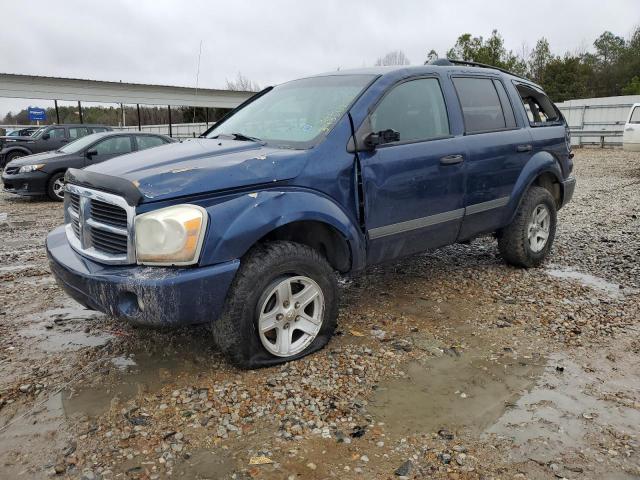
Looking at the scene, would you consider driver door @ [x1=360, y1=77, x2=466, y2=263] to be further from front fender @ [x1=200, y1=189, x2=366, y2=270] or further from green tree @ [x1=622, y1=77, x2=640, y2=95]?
green tree @ [x1=622, y1=77, x2=640, y2=95]

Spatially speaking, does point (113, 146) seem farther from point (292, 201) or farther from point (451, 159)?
point (292, 201)

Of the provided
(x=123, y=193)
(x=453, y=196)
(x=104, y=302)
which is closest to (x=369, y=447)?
(x=104, y=302)

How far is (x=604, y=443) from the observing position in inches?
98.7

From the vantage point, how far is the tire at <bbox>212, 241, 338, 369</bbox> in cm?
296

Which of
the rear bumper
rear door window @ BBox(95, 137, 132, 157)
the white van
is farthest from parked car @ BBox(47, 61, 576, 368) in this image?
the white van

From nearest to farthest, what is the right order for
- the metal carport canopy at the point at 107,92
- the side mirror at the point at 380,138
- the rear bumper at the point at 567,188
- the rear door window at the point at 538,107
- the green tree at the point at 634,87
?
the side mirror at the point at 380,138
the rear door window at the point at 538,107
the rear bumper at the point at 567,188
the metal carport canopy at the point at 107,92
the green tree at the point at 634,87

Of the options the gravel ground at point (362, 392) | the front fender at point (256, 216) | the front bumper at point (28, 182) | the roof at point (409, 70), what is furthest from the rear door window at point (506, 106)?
the front bumper at point (28, 182)

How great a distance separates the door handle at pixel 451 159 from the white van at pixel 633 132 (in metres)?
12.9


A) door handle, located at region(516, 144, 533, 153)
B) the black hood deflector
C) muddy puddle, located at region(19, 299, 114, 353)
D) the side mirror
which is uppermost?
the side mirror

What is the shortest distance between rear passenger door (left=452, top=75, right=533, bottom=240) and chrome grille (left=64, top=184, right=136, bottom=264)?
2.73m

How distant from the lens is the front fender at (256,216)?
281 cm

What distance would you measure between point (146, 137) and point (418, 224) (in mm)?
9142

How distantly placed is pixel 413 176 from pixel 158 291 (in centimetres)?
205

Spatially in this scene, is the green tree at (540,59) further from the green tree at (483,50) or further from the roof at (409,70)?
the roof at (409,70)
